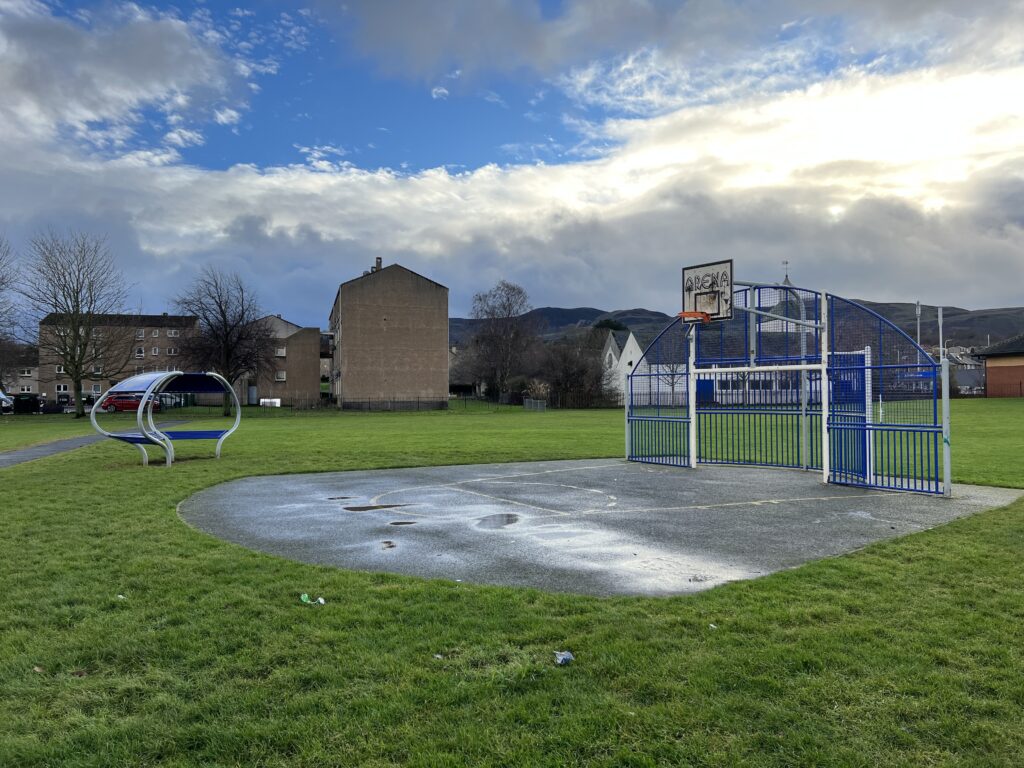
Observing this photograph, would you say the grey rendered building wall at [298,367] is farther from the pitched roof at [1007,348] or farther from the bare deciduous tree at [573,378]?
the pitched roof at [1007,348]

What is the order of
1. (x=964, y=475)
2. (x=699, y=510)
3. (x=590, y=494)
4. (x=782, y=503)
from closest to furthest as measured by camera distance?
1. (x=699, y=510)
2. (x=782, y=503)
3. (x=590, y=494)
4. (x=964, y=475)

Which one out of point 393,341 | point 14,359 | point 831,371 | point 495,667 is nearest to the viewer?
point 495,667

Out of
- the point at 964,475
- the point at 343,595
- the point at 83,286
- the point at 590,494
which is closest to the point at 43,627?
the point at 343,595

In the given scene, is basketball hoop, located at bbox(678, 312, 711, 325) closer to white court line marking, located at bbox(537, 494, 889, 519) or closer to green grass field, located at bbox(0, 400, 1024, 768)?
white court line marking, located at bbox(537, 494, 889, 519)

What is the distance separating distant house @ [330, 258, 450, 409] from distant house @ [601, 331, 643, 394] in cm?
1897

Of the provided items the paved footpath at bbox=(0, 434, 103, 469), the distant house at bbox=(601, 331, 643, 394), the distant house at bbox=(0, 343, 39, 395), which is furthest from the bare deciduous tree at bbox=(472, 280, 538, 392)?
the paved footpath at bbox=(0, 434, 103, 469)

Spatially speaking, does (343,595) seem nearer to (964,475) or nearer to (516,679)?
(516,679)

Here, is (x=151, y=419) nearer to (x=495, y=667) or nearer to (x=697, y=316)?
(x=697, y=316)

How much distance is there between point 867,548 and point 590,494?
5.36 meters

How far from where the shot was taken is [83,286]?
181 feet

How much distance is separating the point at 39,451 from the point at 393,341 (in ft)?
152

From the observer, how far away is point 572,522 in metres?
9.93

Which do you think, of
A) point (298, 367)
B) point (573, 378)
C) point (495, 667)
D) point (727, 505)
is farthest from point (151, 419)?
point (298, 367)

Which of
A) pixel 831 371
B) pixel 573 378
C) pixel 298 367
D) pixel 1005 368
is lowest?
pixel 831 371
